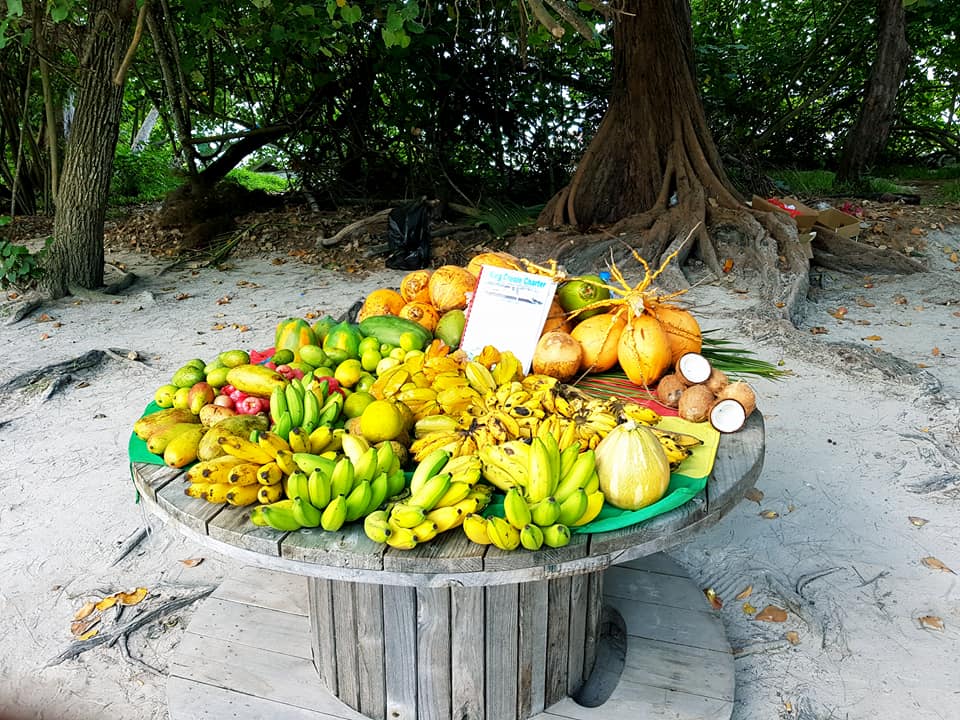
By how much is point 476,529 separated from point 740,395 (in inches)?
37.7

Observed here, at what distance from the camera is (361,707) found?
6.84ft

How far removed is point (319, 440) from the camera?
5.94 feet

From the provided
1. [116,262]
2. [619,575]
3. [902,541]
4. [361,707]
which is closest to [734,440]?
[619,575]

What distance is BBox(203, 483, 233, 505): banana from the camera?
63.9 inches

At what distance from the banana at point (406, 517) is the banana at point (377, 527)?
0.02 metres

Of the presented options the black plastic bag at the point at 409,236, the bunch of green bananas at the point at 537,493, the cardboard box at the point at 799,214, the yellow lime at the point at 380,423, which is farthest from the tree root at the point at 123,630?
the cardboard box at the point at 799,214

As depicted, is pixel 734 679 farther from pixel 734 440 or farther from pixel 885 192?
pixel 885 192

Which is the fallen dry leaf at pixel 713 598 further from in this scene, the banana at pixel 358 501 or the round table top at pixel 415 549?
the banana at pixel 358 501

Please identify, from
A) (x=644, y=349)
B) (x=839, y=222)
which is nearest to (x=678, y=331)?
(x=644, y=349)

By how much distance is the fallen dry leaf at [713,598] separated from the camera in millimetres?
2782

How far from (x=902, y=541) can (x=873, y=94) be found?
27.7ft

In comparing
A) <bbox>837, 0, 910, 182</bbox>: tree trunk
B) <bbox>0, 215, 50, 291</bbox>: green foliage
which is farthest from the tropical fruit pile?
<bbox>837, 0, 910, 182</bbox>: tree trunk

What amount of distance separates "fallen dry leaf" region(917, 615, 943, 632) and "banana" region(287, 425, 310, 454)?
2344 mm

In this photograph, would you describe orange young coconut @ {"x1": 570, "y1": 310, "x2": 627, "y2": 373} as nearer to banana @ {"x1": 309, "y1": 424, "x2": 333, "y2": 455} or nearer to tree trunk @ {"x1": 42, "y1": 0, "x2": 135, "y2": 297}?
banana @ {"x1": 309, "y1": 424, "x2": 333, "y2": 455}
